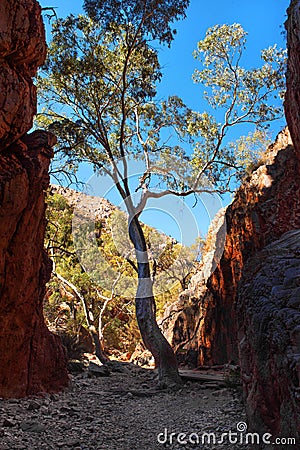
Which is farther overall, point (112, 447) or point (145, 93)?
point (145, 93)

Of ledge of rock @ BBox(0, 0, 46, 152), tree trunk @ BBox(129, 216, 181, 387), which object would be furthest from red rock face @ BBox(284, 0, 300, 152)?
tree trunk @ BBox(129, 216, 181, 387)

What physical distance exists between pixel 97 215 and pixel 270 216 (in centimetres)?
1027

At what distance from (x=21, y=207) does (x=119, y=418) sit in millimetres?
3793

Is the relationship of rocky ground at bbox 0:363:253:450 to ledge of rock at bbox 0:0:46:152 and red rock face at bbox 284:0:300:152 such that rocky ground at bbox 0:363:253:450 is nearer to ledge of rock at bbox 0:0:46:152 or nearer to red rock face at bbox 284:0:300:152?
red rock face at bbox 284:0:300:152

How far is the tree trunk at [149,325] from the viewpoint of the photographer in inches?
382

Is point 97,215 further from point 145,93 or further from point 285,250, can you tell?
point 285,250

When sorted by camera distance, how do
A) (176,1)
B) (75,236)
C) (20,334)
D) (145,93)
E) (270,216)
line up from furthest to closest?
(75,236) → (145,93) → (176,1) → (270,216) → (20,334)

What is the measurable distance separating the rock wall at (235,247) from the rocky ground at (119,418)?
3.34 metres

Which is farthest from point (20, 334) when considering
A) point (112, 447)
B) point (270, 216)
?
point (270, 216)

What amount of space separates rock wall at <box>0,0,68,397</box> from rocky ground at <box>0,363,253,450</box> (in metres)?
0.60

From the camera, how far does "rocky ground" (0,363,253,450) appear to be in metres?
4.71

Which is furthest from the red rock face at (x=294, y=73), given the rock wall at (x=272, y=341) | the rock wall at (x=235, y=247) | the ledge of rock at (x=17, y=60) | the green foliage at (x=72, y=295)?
the green foliage at (x=72, y=295)

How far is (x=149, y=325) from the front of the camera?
33.4 ft

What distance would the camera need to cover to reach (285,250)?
4188 millimetres
